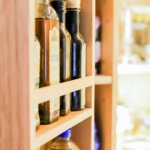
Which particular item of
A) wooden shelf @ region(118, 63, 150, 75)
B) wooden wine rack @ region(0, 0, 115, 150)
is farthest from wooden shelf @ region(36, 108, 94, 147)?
wooden shelf @ region(118, 63, 150, 75)

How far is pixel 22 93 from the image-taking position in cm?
50

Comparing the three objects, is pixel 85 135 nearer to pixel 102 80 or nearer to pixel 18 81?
pixel 102 80

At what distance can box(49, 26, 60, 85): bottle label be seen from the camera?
2.09 ft

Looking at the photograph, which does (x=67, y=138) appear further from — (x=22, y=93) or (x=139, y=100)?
(x=139, y=100)

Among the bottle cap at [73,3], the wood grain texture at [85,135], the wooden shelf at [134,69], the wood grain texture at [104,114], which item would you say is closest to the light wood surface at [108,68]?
the wood grain texture at [104,114]

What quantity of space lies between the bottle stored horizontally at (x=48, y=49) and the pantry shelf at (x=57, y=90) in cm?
3

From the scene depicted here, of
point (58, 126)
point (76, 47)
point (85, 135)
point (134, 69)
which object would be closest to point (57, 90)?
point (58, 126)

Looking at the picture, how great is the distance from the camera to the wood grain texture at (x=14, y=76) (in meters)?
0.49

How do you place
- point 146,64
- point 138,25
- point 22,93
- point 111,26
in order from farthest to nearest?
point 138,25 → point 146,64 → point 111,26 → point 22,93

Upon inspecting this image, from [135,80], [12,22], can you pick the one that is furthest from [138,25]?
[12,22]

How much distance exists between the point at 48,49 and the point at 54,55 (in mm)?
26

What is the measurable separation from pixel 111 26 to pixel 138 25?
4.05ft

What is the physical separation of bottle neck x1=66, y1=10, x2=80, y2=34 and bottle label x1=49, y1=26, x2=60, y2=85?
139mm

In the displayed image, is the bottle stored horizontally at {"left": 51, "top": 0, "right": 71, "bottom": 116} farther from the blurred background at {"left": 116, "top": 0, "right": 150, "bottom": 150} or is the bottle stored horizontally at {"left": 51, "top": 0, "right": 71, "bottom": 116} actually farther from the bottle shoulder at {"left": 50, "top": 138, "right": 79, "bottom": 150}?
the blurred background at {"left": 116, "top": 0, "right": 150, "bottom": 150}
